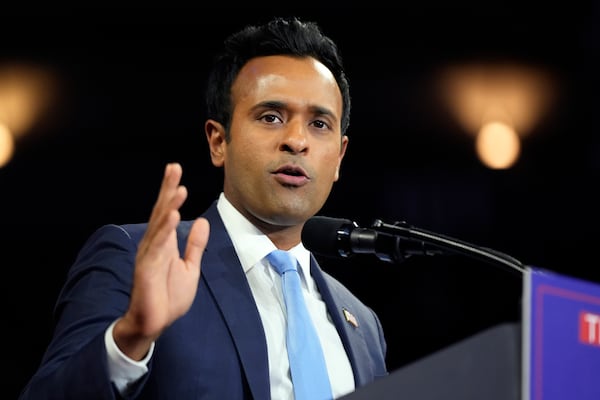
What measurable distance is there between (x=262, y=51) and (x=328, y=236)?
0.64m

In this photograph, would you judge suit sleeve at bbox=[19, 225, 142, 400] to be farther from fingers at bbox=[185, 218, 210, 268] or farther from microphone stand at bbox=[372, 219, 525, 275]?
microphone stand at bbox=[372, 219, 525, 275]

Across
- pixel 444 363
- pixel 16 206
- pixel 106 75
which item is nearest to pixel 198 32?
pixel 106 75

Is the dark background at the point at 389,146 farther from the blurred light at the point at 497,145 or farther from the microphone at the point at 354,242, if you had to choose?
the microphone at the point at 354,242

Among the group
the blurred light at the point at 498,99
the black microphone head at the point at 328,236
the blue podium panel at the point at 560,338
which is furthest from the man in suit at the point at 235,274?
the blurred light at the point at 498,99

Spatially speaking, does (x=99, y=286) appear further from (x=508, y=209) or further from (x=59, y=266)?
(x=508, y=209)

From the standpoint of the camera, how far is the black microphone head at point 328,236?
142 cm

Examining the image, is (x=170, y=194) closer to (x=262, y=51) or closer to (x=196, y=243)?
(x=196, y=243)

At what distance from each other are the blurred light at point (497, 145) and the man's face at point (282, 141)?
4.66 ft

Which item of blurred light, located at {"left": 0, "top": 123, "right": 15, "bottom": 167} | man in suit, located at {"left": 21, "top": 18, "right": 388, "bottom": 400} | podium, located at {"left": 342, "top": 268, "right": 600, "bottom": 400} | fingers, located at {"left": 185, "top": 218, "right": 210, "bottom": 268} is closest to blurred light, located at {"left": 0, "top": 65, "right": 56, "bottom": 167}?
blurred light, located at {"left": 0, "top": 123, "right": 15, "bottom": 167}

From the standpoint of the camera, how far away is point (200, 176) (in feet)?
9.75

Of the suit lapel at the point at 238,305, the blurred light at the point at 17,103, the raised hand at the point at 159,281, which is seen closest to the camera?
the raised hand at the point at 159,281

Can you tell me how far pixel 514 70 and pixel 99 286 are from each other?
2187mm

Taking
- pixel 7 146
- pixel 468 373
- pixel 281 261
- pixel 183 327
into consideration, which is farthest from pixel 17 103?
pixel 468 373

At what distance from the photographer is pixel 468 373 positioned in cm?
90
